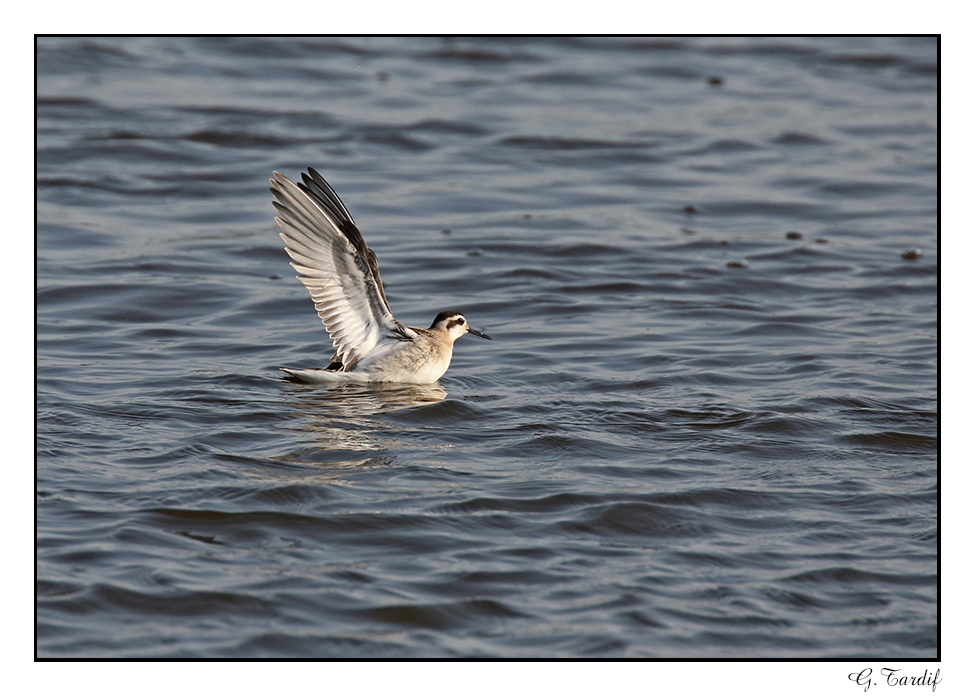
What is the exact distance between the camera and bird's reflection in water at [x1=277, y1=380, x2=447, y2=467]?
6.55 m

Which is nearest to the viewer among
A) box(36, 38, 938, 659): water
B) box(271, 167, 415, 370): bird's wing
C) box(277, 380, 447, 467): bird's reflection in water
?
box(36, 38, 938, 659): water

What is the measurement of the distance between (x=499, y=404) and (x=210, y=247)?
4.53 metres

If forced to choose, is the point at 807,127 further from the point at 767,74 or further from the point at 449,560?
the point at 449,560

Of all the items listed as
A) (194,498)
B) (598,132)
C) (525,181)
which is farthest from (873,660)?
(598,132)

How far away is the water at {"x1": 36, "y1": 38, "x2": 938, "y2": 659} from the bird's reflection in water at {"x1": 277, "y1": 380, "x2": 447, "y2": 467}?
4 centimetres

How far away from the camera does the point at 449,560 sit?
A: 5.36 m

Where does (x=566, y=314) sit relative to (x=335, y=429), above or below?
above

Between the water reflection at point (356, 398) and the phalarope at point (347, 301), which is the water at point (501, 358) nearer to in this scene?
the water reflection at point (356, 398)

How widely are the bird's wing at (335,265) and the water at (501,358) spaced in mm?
447

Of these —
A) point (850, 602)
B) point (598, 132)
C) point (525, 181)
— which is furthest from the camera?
point (598, 132)

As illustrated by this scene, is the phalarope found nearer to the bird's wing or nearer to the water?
the bird's wing

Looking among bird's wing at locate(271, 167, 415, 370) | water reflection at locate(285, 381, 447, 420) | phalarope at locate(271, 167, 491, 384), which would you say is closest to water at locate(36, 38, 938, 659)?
water reflection at locate(285, 381, 447, 420)

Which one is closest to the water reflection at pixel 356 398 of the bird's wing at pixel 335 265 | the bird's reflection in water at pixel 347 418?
the bird's reflection in water at pixel 347 418

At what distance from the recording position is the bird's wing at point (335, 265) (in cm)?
768
